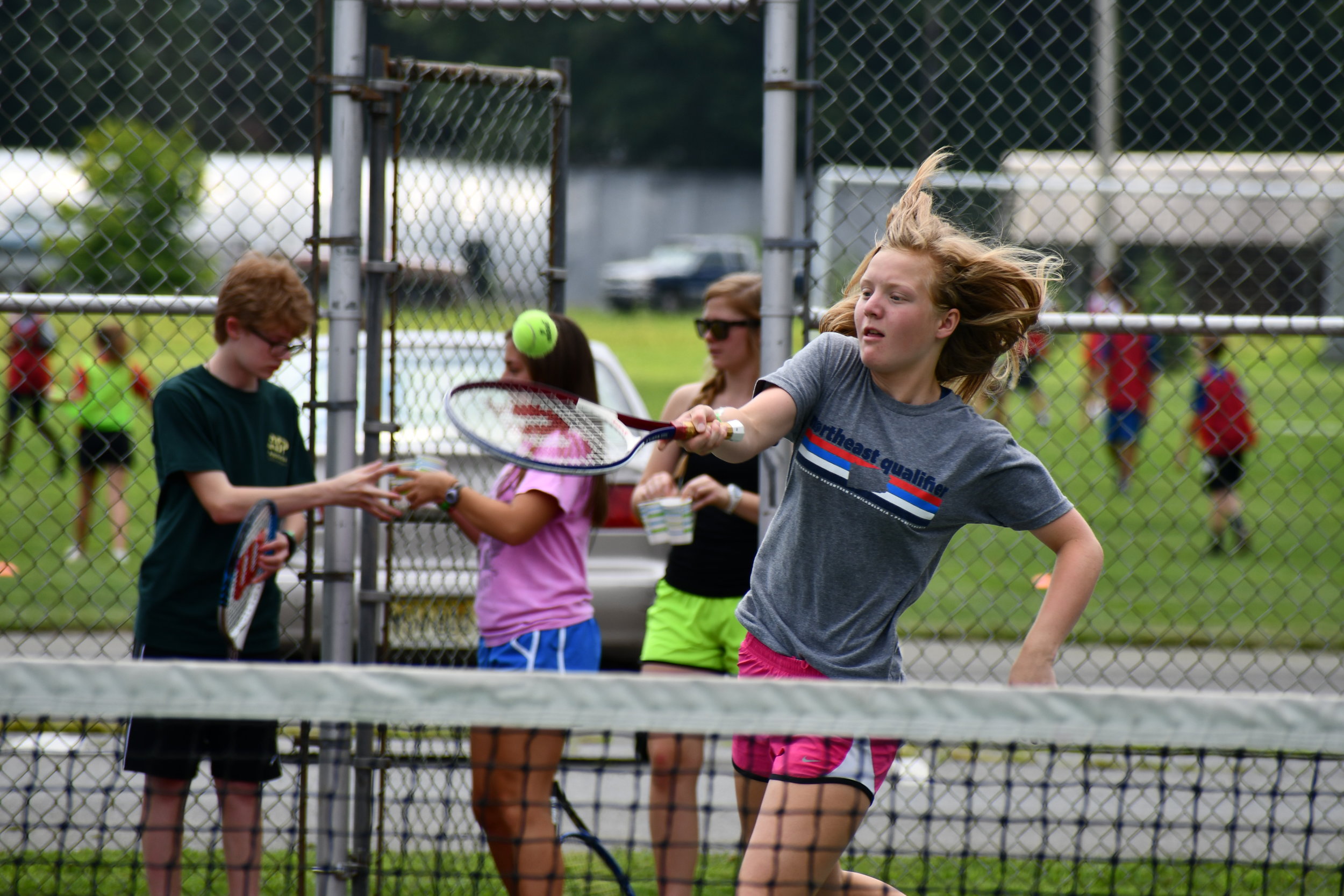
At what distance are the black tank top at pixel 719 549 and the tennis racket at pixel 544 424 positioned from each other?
0.86m

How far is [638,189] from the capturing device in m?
44.8

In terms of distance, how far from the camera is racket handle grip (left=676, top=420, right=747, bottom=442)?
2.32m

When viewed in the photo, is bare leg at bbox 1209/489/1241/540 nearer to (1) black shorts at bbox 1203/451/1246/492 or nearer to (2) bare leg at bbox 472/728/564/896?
(1) black shorts at bbox 1203/451/1246/492

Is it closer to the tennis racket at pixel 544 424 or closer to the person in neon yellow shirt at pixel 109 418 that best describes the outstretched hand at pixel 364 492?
the tennis racket at pixel 544 424

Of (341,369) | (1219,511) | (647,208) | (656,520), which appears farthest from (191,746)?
(647,208)

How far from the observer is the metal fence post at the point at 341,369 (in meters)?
3.18

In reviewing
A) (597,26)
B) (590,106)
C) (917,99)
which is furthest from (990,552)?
(590,106)

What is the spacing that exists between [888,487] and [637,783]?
77 centimetres

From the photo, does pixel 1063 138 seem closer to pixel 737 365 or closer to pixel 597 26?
pixel 737 365

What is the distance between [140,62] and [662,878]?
98.1ft

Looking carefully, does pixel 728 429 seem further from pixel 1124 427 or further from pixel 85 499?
pixel 1124 427

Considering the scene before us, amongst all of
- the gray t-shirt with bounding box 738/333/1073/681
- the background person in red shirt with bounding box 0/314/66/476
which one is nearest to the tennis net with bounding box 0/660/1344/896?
the gray t-shirt with bounding box 738/333/1073/681

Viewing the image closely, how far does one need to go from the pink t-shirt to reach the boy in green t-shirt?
0.40 meters

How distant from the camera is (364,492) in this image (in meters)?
3.02
